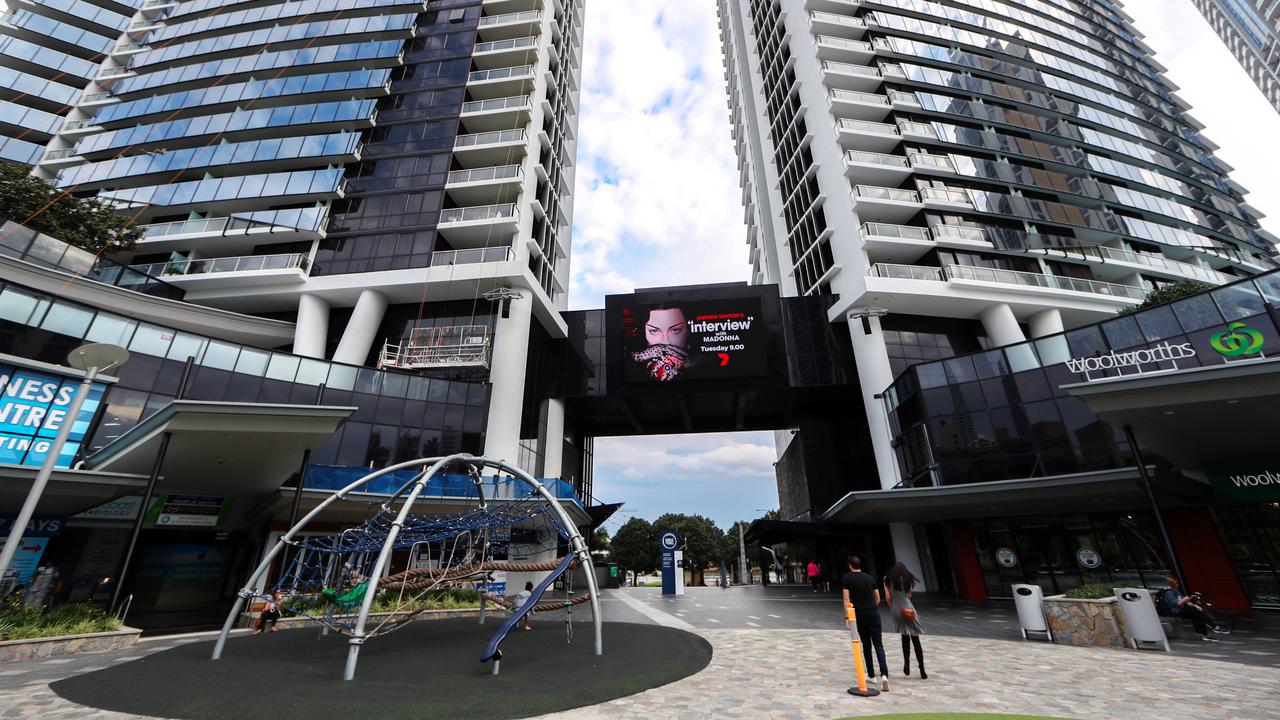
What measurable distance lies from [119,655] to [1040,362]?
3108 cm

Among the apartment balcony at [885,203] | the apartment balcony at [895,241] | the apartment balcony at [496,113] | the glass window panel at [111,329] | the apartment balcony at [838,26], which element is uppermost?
the apartment balcony at [838,26]

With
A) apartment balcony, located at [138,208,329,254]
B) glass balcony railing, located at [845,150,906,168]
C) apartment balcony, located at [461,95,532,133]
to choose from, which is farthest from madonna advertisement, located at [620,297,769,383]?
apartment balcony, located at [138,208,329,254]

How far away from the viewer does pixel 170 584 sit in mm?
20906

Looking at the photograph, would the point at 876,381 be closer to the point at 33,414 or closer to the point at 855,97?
the point at 855,97

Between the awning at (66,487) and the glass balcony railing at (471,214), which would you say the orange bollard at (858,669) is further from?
the glass balcony railing at (471,214)

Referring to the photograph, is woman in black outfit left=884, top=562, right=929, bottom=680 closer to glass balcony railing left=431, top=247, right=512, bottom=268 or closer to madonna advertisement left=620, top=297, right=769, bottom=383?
madonna advertisement left=620, top=297, right=769, bottom=383

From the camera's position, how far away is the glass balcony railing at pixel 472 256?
31328 mm

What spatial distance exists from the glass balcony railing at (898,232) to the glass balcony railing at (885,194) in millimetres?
2345

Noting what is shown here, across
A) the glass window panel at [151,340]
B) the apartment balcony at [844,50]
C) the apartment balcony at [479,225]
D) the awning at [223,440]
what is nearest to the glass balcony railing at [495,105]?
the apartment balcony at [479,225]

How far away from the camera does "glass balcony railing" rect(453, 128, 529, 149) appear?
36.1m

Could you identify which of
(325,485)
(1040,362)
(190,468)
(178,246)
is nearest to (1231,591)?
(1040,362)

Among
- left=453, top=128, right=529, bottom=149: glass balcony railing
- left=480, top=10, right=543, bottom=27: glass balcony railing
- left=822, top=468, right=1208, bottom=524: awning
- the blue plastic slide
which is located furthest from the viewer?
left=480, top=10, right=543, bottom=27: glass balcony railing

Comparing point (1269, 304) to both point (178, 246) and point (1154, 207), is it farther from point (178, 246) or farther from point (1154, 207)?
point (178, 246)

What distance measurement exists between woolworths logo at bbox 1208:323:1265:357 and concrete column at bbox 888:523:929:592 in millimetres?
15392
